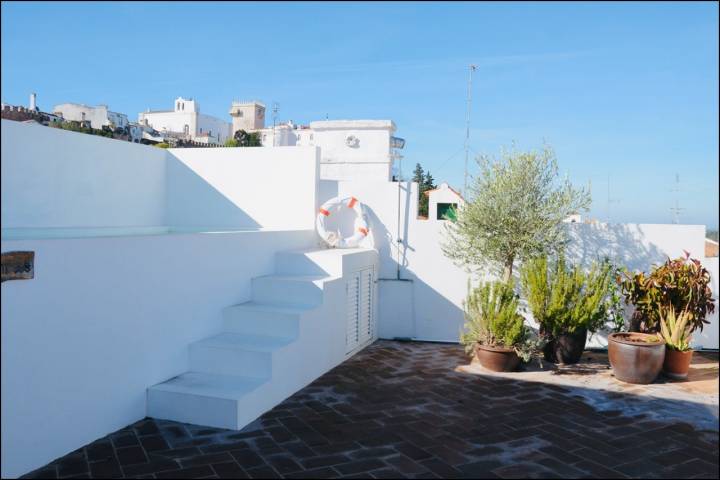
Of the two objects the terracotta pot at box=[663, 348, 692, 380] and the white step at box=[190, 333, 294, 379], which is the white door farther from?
the terracotta pot at box=[663, 348, 692, 380]

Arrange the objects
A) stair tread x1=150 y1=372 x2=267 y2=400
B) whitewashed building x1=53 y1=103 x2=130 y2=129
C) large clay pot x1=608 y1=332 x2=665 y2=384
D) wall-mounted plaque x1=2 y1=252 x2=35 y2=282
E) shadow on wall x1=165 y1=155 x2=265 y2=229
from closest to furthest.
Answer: wall-mounted plaque x1=2 y1=252 x2=35 y2=282 < stair tread x1=150 y1=372 x2=267 y2=400 < large clay pot x1=608 y1=332 x2=665 y2=384 < shadow on wall x1=165 y1=155 x2=265 y2=229 < whitewashed building x1=53 y1=103 x2=130 y2=129

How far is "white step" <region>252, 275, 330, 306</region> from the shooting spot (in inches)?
287

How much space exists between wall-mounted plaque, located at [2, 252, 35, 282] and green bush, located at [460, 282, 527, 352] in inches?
227

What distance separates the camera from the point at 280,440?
5.15 m

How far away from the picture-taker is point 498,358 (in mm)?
7734

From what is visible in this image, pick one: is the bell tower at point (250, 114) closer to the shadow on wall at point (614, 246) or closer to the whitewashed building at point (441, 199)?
the whitewashed building at point (441, 199)

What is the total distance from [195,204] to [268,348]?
17.6 ft

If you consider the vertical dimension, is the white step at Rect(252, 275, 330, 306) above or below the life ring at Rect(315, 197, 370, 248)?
below

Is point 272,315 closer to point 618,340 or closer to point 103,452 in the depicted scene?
point 103,452

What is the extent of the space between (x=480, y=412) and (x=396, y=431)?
46.1 inches

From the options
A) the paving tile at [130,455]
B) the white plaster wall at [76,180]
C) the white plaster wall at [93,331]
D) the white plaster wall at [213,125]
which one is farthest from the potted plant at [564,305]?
the white plaster wall at [213,125]

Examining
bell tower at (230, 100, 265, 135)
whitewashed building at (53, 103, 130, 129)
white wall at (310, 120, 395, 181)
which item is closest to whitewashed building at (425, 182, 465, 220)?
white wall at (310, 120, 395, 181)

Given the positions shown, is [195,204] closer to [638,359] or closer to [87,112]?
[638,359]

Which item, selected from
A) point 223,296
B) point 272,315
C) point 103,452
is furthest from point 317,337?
point 103,452
